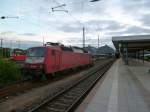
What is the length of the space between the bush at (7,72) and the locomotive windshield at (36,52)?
1549mm

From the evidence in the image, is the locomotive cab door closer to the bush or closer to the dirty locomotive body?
the dirty locomotive body

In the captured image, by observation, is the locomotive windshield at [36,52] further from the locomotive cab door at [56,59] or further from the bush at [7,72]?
the bush at [7,72]

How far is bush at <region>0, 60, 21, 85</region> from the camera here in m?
18.3

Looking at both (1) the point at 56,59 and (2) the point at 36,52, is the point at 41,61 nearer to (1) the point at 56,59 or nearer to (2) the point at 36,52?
(2) the point at 36,52

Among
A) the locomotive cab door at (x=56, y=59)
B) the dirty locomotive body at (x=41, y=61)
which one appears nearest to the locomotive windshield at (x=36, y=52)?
the dirty locomotive body at (x=41, y=61)

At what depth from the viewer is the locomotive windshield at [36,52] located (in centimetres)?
1953

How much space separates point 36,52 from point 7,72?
260 centimetres

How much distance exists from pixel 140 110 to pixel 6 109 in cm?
497

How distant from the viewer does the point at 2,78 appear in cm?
1817

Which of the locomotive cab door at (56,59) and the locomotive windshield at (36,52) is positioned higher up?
the locomotive windshield at (36,52)

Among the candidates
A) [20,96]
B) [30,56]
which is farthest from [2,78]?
[20,96]

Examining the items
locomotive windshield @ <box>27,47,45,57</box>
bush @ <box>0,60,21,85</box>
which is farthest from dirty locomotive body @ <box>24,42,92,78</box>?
bush @ <box>0,60,21,85</box>

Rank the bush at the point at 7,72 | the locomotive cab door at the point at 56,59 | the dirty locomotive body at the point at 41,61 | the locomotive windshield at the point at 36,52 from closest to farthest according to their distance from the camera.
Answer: the bush at the point at 7,72 < the dirty locomotive body at the point at 41,61 < the locomotive windshield at the point at 36,52 < the locomotive cab door at the point at 56,59

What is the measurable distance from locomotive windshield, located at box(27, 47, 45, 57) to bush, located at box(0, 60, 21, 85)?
5.08 ft
